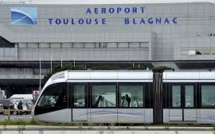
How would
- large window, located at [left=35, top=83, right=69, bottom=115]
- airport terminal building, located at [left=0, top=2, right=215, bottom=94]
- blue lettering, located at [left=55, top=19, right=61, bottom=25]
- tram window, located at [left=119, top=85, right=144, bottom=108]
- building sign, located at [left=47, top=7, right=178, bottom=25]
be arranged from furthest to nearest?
blue lettering, located at [left=55, top=19, right=61, bottom=25] → building sign, located at [left=47, top=7, right=178, bottom=25] → airport terminal building, located at [left=0, top=2, right=215, bottom=94] → large window, located at [left=35, top=83, right=69, bottom=115] → tram window, located at [left=119, top=85, right=144, bottom=108]

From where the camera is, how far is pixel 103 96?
943 inches

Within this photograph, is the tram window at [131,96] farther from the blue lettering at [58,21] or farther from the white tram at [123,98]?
the blue lettering at [58,21]

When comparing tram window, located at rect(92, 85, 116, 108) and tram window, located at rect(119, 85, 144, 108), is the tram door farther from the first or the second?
tram window, located at rect(92, 85, 116, 108)

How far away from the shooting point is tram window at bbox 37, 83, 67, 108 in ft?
78.4

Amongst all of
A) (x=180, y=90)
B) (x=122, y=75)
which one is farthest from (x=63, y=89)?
(x=180, y=90)

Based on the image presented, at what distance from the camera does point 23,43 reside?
113 m

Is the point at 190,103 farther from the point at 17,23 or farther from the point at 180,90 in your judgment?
the point at 17,23

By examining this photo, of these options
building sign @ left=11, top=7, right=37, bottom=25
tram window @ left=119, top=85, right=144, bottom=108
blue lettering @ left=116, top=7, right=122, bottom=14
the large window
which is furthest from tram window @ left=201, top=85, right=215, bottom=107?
building sign @ left=11, top=7, right=37, bottom=25

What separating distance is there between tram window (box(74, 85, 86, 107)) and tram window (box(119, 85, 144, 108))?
169 centimetres

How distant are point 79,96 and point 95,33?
8763cm

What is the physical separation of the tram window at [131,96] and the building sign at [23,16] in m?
91.8

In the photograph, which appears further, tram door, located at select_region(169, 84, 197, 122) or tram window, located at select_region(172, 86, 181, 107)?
tram window, located at select_region(172, 86, 181, 107)

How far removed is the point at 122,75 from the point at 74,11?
90.9 metres

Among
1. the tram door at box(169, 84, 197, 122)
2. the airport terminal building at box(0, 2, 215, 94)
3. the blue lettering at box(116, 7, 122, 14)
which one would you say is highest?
the blue lettering at box(116, 7, 122, 14)
